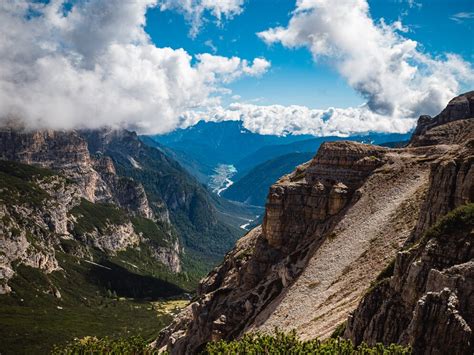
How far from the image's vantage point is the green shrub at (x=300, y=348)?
56500 millimetres

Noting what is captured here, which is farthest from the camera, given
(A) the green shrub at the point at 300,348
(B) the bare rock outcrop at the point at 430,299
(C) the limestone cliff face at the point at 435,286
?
(A) the green shrub at the point at 300,348

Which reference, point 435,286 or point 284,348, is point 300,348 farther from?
point 435,286

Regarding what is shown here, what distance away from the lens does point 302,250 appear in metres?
117

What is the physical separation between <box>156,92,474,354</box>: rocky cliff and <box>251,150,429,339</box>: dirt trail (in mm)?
266

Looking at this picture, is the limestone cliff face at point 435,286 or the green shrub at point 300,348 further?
the green shrub at point 300,348

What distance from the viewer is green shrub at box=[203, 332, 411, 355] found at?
5650 cm

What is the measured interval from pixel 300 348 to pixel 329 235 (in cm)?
4458

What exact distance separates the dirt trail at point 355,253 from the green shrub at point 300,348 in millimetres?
→ 9595

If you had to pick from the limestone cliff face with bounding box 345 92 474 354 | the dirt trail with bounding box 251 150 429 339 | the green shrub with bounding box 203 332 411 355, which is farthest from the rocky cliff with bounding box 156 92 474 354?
the green shrub with bounding box 203 332 411 355

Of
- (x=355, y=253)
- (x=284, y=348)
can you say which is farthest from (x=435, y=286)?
(x=355, y=253)

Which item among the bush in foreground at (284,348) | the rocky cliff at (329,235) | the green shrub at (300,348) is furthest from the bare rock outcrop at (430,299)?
the rocky cliff at (329,235)

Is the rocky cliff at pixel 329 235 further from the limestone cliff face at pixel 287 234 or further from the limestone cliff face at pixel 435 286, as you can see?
the limestone cliff face at pixel 435 286

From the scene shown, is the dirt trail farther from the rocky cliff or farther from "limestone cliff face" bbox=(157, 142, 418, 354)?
"limestone cliff face" bbox=(157, 142, 418, 354)

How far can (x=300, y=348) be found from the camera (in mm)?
70500
